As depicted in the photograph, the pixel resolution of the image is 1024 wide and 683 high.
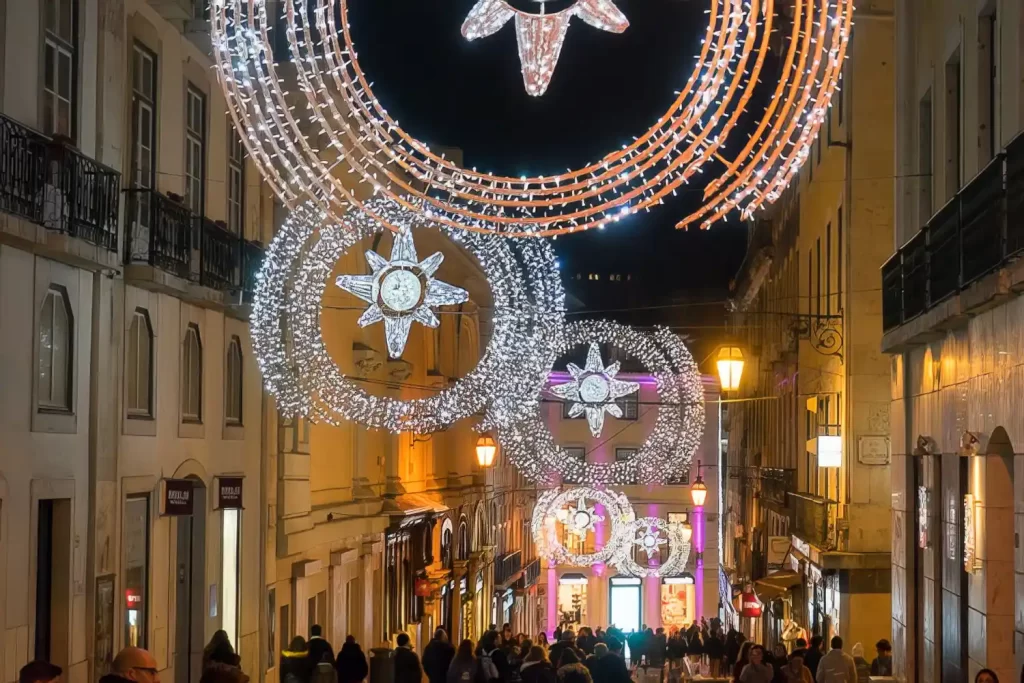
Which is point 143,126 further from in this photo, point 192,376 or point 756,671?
point 756,671

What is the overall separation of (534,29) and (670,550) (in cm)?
6226

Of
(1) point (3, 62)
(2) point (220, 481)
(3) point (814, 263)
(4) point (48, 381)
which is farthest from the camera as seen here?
(3) point (814, 263)

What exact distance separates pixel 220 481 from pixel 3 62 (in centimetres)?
894

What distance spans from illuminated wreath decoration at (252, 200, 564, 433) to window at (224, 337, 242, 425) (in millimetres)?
789

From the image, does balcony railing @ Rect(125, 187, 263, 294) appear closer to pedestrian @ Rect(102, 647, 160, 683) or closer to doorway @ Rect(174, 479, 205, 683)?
doorway @ Rect(174, 479, 205, 683)

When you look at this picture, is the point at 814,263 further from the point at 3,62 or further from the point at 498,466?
the point at 498,466

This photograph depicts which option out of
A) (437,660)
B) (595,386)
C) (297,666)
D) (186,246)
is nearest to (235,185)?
(186,246)

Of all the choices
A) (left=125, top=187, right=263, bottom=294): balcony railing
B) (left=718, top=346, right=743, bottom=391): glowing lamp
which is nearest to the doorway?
(left=125, top=187, right=263, bottom=294): balcony railing

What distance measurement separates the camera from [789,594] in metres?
36.6

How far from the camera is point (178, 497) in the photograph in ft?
70.4

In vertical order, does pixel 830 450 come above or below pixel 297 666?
above

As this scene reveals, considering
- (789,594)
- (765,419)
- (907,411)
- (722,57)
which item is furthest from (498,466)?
(722,57)

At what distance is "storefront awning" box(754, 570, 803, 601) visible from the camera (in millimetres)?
33872

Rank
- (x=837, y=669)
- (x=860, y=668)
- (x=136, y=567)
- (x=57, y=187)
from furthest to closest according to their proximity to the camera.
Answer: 1. (x=860, y=668)
2. (x=136, y=567)
3. (x=837, y=669)
4. (x=57, y=187)
